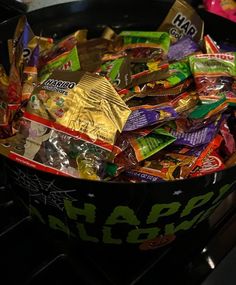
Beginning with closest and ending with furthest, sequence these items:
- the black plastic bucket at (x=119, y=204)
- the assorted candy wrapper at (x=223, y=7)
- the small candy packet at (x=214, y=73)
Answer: the black plastic bucket at (x=119, y=204)
the small candy packet at (x=214, y=73)
the assorted candy wrapper at (x=223, y=7)

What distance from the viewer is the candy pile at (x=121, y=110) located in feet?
1.79

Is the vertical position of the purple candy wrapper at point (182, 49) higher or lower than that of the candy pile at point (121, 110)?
higher

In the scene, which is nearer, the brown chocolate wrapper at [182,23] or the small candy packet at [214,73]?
the small candy packet at [214,73]

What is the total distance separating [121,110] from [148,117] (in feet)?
0.14

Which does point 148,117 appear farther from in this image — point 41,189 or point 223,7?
point 223,7

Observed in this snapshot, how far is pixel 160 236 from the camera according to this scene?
556 millimetres

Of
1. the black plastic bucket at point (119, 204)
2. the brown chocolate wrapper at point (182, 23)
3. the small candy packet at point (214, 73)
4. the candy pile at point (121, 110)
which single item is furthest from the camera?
the brown chocolate wrapper at point (182, 23)

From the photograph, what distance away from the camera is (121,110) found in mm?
570

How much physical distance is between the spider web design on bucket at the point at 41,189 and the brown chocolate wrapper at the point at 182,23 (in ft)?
1.53

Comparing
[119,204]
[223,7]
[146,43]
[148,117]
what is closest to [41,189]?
[119,204]

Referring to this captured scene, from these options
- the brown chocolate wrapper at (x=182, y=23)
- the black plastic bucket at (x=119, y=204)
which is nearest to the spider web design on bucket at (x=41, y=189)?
the black plastic bucket at (x=119, y=204)

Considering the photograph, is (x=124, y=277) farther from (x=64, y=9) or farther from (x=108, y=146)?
(x=64, y=9)

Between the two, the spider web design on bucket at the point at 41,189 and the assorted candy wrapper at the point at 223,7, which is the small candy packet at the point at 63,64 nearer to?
the spider web design on bucket at the point at 41,189

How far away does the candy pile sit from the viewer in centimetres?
55
